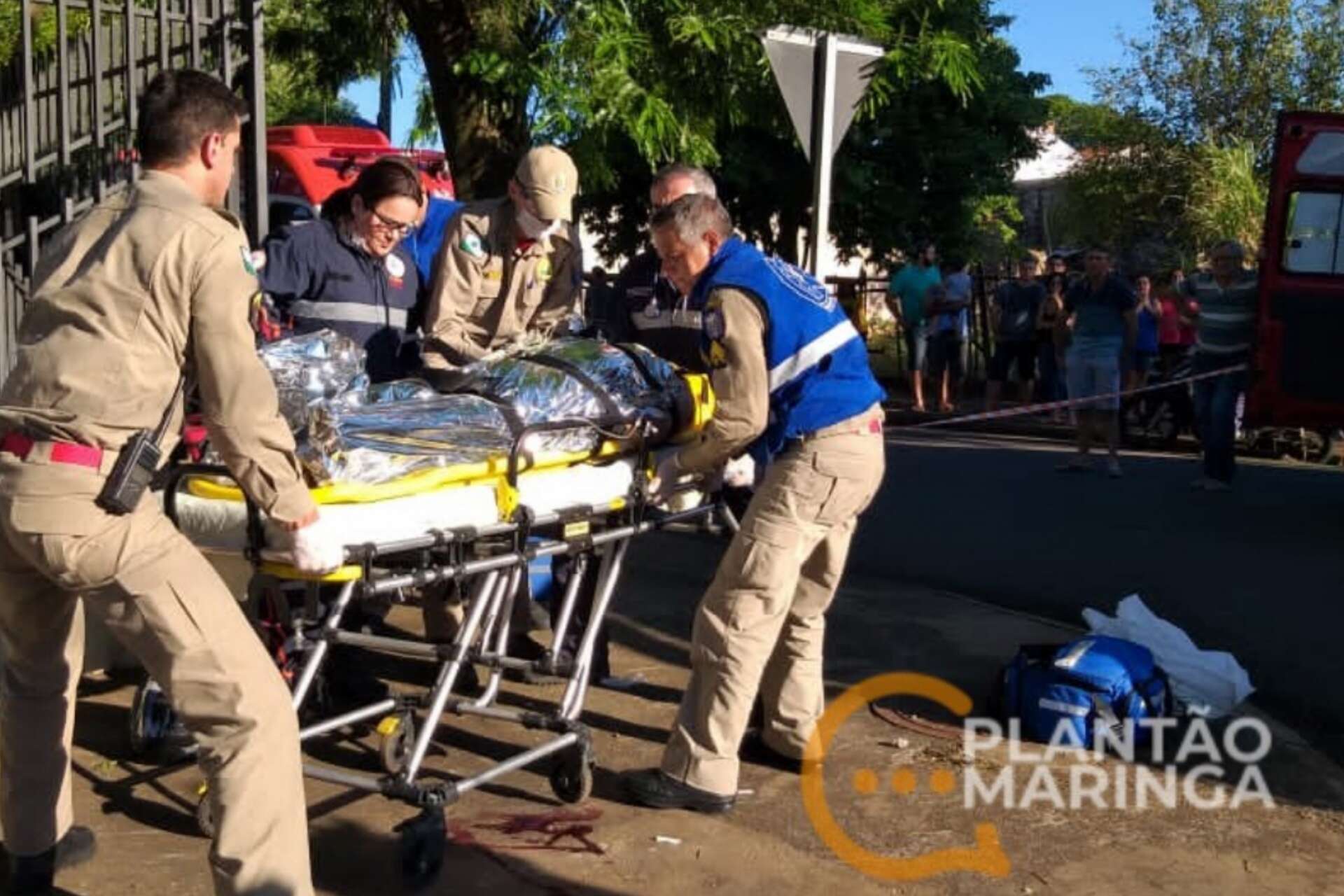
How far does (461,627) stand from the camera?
5.11 meters

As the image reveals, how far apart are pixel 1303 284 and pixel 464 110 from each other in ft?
19.5

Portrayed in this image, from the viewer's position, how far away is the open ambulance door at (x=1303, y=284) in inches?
462

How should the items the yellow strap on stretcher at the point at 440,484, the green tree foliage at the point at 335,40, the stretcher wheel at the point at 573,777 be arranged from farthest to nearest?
the green tree foliage at the point at 335,40, the stretcher wheel at the point at 573,777, the yellow strap on stretcher at the point at 440,484

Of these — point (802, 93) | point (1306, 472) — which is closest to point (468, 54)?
point (802, 93)

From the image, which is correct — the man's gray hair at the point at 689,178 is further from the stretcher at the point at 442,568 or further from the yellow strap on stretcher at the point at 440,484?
the yellow strap on stretcher at the point at 440,484

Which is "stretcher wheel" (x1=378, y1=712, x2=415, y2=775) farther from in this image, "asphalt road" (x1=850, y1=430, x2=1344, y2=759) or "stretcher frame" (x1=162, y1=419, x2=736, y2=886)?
"asphalt road" (x1=850, y1=430, x2=1344, y2=759)

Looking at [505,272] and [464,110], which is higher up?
[464,110]

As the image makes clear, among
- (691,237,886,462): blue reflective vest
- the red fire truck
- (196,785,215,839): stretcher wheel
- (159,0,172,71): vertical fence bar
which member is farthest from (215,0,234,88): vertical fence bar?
the red fire truck

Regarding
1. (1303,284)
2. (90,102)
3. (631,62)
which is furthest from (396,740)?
(1303,284)

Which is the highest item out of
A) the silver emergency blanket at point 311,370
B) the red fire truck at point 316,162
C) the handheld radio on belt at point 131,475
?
the red fire truck at point 316,162

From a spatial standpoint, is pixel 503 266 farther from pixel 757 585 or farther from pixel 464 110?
pixel 464 110

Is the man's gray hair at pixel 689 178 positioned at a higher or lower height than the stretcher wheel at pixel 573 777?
higher

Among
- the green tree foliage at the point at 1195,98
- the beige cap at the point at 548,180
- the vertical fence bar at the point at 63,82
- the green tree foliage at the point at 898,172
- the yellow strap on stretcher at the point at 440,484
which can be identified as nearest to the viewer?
the yellow strap on stretcher at the point at 440,484

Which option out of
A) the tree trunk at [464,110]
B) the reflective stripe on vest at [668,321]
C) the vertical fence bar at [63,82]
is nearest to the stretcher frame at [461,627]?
the reflective stripe on vest at [668,321]
